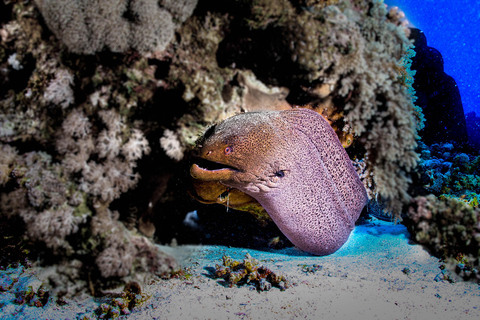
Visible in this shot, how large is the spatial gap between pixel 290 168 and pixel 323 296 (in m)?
1.59

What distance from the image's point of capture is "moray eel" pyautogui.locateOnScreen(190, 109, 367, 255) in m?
2.56

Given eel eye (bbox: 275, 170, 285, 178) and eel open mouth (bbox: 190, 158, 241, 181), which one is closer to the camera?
eel open mouth (bbox: 190, 158, 241, 181)

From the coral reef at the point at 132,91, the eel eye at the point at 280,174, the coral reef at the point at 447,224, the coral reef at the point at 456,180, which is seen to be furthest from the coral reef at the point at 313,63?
the coral reef at the point at 456,180

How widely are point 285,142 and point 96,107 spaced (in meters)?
1.86

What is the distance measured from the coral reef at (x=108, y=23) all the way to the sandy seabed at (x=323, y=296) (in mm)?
1858

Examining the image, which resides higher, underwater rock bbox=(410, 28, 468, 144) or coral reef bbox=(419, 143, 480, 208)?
underwater rock bbox=(410, 28, 468, 144)

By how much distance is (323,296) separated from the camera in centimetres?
285

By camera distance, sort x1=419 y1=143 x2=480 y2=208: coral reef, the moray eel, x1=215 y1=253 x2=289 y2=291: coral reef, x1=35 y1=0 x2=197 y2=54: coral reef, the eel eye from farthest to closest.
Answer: x1=419 y1=143 x2=480 y2=208: coral reef
x1=215 y1=253 x2=289 y2=291: coral reef
the eel eye
the moray eel
x1=35 y1=0 x2=197 y2=54: coral reef

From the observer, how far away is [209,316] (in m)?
2.65

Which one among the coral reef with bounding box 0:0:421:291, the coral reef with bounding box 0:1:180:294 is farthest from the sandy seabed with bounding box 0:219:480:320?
the coral reef with bounding box 0:0:421:291

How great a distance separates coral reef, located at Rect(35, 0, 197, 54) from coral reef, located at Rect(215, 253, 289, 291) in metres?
2.71

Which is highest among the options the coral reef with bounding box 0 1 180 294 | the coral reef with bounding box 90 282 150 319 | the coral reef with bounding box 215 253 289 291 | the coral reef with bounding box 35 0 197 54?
the coral reef with bounding box 35 0 197 54

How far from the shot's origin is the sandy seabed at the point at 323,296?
269 centimetres

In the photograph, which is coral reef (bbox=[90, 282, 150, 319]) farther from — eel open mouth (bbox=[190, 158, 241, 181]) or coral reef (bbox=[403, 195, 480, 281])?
coral reef (bbox=[403, 195, 480, 281])
